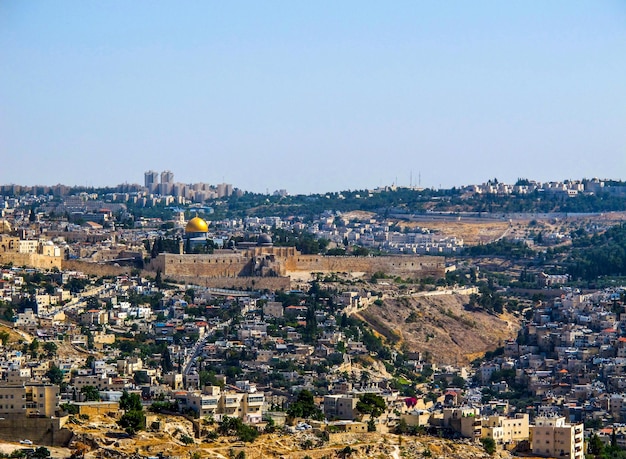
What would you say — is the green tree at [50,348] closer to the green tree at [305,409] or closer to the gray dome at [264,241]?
the green tree at [305,409]

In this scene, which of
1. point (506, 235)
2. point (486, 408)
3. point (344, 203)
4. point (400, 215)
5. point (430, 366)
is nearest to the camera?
point (486, 408)

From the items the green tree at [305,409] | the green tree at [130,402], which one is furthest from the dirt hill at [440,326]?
the green tree at [130,402]

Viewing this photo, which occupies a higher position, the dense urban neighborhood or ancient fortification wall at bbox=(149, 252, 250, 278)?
ancient fortification wall at bbox=(149, 252, 250, 278)

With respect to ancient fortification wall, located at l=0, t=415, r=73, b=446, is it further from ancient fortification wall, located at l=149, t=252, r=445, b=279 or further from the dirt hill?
ancient fortification wall, located at l=149, t=252, r=445, b=279

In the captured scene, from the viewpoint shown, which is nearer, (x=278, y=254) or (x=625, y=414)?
(x=625, y=414)

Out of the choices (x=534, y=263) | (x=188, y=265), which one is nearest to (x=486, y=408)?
(x=188, y=265)

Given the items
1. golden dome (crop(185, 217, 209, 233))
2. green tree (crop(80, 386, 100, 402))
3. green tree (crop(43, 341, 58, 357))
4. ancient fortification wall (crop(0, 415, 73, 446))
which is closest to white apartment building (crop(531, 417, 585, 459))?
green tree (crop(80, 386, 100, 402))

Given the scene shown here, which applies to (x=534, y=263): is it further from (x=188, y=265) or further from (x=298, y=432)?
(x=298, y=432)

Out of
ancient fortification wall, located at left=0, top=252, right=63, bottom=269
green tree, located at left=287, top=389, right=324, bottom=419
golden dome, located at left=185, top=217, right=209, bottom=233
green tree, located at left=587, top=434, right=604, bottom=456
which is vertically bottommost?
green tree, located at left=587, top=434, right=604, bottom=456
